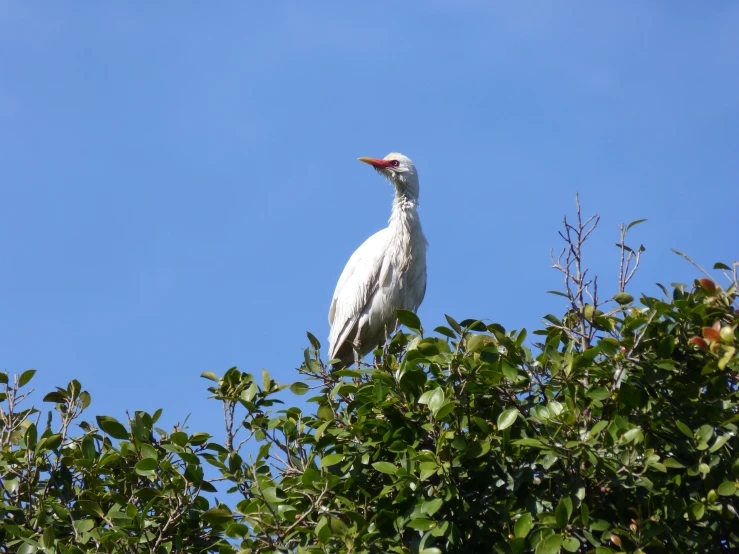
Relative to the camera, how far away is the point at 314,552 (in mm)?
3438

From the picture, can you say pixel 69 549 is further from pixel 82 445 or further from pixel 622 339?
pixel 622 339

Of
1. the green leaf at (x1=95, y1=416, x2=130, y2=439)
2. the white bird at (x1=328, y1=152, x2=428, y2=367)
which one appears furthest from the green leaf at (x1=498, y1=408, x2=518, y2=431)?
the white bird at (x1=328, y1=152, x2=428, y2=367)

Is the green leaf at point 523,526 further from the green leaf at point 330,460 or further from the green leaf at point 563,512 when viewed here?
the green leaf at point 330,460

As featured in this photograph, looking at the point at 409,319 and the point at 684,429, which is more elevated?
the point at 409,319

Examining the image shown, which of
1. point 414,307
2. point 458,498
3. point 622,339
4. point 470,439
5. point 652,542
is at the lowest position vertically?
point 652,542

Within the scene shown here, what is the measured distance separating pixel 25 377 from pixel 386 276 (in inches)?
151

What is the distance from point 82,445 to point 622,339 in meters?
2.67

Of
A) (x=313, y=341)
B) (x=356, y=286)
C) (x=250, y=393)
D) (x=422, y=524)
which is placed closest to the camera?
(x=422, y=524)

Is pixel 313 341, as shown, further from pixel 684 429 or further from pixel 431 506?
pixel 684 429

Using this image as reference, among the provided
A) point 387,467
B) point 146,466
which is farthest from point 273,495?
point 146,466

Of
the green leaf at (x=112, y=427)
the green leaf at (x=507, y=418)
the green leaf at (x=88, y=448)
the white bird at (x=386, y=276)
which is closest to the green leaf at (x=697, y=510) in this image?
the green leaf at (x=507, y=418)

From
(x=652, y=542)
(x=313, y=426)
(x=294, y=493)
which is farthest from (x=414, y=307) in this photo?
(x=652, y=542)

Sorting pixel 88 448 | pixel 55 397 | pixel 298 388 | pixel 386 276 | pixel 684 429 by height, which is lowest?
pixel 684 429

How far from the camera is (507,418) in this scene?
3.49 meters
